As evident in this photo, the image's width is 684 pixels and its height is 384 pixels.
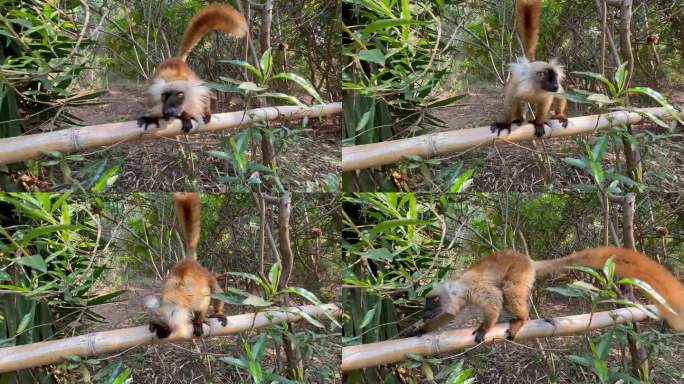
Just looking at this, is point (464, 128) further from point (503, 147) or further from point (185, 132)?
point (185, 132)

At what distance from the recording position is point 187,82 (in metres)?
2.37

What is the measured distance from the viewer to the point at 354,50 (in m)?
2.38

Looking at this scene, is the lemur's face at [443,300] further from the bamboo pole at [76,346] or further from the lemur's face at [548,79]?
the lemur's face at [548,79]

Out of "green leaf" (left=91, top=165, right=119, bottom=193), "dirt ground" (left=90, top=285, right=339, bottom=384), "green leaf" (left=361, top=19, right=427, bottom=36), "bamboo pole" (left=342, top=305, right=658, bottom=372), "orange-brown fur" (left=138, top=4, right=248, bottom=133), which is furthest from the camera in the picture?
"dirt ground" (left=90, top=285, right=339, bottom=384)

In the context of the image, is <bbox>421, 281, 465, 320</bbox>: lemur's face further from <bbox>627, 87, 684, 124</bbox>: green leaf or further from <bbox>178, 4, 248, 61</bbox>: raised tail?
<bbox>178, 4, 248, 61</bbox>: raised tail

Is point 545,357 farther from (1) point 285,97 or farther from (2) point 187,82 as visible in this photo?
(2) point 187,82

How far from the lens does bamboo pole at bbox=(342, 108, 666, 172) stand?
2219 mm

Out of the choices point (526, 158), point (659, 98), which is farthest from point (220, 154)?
point (659, 98)

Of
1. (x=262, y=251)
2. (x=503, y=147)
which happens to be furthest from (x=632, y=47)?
(x=262, y=251)

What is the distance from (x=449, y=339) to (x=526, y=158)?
79cm

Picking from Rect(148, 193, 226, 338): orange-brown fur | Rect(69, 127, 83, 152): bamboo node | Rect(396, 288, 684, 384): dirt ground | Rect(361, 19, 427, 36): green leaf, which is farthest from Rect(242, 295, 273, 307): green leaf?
Rect(361, 19, 427, 36): green leaf

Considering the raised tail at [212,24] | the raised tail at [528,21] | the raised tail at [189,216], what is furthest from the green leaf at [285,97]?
the raised tail at [528,21]

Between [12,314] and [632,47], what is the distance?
9.43ft

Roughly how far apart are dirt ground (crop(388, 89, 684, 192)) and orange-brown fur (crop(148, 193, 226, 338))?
979mm
